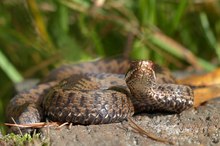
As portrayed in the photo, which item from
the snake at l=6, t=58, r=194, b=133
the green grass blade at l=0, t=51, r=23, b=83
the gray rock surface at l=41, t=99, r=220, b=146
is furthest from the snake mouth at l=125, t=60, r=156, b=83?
the green grass blade at l=0, t=51, r=23, b=83

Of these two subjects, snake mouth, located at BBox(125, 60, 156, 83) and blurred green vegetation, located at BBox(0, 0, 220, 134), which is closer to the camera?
snake mouth, located at BBox(125, 60, 156, 83)

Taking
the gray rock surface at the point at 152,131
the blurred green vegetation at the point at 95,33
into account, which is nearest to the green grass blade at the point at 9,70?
the blurred green vegetation at the point at 95,33

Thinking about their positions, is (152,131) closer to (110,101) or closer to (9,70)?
(110,101)

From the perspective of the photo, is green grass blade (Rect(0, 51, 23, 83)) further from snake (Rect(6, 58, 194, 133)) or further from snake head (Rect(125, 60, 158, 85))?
snake head (Rect(125, 60, 158, 85))

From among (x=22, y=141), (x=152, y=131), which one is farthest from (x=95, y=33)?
(x=22, y=141)

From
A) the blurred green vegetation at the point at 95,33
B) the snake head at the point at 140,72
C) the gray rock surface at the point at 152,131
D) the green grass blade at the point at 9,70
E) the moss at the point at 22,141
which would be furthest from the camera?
the blurred green vegetation at the point at 95,33

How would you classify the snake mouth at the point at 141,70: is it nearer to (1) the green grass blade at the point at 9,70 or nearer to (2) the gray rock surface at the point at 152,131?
(2) the gray rock surface at the point at 152,131
